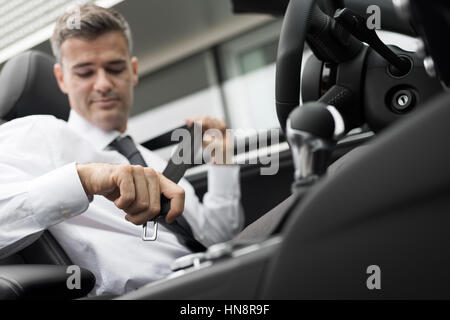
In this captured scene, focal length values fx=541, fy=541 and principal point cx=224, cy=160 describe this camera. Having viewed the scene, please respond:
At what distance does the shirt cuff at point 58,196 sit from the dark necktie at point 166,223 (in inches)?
12.3

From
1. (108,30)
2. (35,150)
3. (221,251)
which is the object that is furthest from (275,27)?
(221,251)

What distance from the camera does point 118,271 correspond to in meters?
1.13

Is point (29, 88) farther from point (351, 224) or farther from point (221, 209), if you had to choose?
point (351, 224)

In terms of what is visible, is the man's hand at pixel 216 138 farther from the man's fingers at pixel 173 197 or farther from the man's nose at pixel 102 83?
the man's fingers at pixel 173 197

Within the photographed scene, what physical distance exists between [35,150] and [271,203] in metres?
0.67

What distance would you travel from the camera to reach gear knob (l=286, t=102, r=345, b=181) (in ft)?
1.88

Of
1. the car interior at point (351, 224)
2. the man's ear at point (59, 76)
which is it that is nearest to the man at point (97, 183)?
the man's ear at point (59, 76)

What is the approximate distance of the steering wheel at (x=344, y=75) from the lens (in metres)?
0.83

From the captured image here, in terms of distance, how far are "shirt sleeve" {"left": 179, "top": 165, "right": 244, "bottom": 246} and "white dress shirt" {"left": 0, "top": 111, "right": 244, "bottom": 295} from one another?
35 centimetres

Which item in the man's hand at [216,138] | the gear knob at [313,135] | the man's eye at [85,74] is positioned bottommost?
the gear knob at [313,135]

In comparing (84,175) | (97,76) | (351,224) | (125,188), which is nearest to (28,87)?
(97,76)

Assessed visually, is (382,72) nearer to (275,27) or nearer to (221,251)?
(221,251)

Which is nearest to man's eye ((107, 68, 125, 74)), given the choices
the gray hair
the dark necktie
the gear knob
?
the gray hair

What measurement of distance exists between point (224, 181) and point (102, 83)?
48 centimetres
